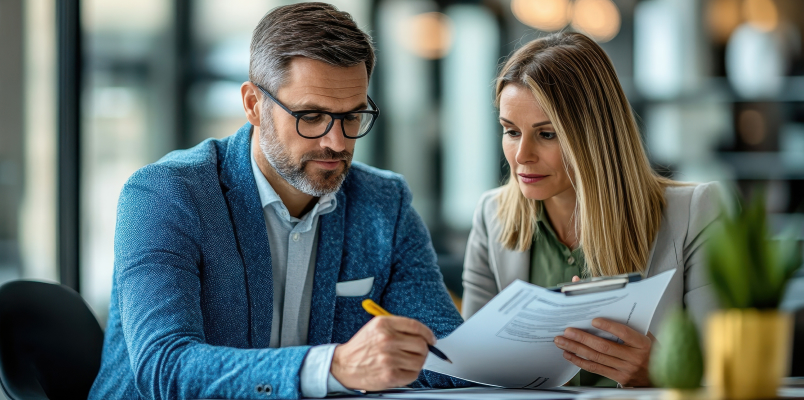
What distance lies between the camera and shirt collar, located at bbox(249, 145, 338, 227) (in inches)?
64.2

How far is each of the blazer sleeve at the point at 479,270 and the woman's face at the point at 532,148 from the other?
275 millimetres

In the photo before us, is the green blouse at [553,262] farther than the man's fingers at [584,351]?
Yes

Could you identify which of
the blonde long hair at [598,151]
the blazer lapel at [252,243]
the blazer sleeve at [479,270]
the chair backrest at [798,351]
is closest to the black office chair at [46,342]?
the blazer lapel at [252,243]

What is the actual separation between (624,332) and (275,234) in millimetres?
774

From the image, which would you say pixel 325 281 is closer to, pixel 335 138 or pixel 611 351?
pixel 335 138

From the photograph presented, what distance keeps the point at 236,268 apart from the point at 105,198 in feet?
9.00

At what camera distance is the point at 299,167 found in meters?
1.57

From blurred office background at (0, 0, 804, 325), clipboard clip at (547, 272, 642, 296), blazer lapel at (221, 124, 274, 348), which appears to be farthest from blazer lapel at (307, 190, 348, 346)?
blurred office background at (0, 0, 804, 325)

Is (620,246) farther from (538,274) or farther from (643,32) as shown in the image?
(643,32)

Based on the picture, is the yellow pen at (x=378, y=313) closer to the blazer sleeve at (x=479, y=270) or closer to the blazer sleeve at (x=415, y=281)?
the blazer sleeve at (x=415, y=281)

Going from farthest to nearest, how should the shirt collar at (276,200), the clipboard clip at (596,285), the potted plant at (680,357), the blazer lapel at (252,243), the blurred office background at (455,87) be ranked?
the blurred office background at (455,87) < the shirt collar at (276,200) < the blazer lapel at (252,243) < the clipboard clip at (596,285) < the potted plant at (680,357)

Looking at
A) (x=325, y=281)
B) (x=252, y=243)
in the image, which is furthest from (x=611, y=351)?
(x=252, y=243)

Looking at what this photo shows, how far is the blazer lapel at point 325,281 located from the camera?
5.29ft

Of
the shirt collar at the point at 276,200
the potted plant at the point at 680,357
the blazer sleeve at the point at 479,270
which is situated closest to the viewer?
the potted plant at the point at 680,357
